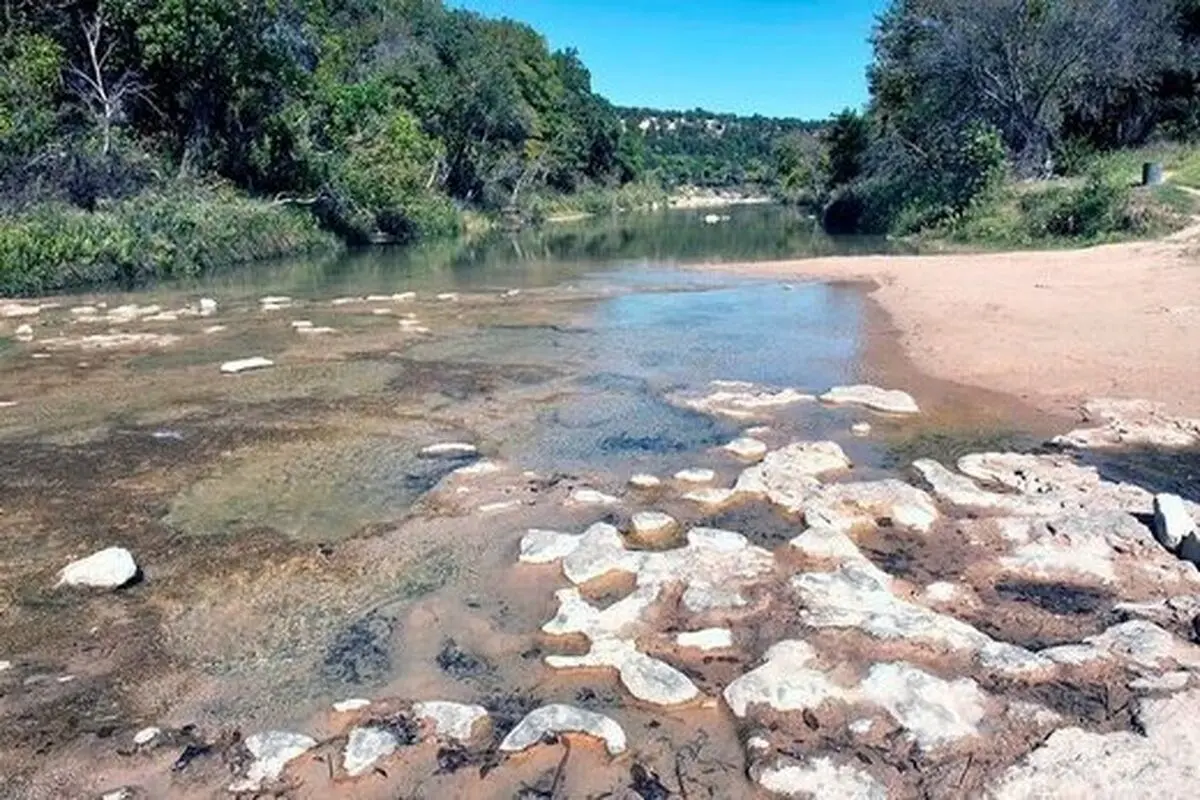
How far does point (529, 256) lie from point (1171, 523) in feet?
92.5

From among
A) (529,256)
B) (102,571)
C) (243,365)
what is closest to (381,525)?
(102,571)

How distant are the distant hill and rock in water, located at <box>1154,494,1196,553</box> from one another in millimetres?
95339

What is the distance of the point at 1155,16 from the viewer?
115 ft

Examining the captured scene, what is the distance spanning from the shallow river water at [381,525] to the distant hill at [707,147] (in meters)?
89.2

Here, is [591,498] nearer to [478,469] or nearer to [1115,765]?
[478,469]

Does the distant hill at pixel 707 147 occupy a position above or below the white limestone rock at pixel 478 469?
above

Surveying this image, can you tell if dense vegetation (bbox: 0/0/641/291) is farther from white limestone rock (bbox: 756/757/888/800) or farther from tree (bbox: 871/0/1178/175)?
white limestone rock (bbox: 756/757/888/800)

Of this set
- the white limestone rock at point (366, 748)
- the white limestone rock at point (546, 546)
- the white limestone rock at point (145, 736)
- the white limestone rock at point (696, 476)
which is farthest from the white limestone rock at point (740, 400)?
the white limestone rock at point (145, 736)

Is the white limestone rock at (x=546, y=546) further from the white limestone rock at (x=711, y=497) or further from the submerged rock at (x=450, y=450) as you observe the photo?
the submerged rock at (x=450, y=450)

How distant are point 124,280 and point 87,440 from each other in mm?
16368

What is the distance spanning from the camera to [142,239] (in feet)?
81.3

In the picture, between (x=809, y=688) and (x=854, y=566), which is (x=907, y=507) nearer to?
(x=854, y=566)

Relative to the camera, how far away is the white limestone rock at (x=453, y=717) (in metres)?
4.40

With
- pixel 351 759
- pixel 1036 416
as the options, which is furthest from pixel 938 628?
pixel 1036 416
